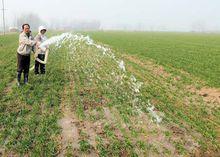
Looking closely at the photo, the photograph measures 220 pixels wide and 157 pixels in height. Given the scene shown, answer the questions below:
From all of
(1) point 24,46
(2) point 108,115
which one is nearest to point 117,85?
(1) point 24,46

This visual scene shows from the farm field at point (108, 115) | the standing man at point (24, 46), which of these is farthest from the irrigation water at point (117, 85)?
the standing man at point (24, 46)

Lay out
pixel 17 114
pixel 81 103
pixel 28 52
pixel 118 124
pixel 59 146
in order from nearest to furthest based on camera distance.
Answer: pixel 59 146, pixel 118 124, pixel 17 114, pixel 81 103, pixel 28 52

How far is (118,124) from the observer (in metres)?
7.92

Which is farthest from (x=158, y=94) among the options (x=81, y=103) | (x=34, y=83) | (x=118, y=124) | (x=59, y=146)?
(x=59, y=146)

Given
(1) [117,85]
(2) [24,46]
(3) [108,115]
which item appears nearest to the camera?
(3) [108,115]

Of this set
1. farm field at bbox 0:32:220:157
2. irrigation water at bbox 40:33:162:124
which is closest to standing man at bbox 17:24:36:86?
farm field at bbox 0:32:220:157

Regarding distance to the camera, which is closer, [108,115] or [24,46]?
[108,115]

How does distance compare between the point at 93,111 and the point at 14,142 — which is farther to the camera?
the point at 93,111

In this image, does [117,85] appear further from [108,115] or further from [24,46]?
[108,115]

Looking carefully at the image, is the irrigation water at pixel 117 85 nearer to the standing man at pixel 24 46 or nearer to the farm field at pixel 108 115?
the farm field at pixel 108 115

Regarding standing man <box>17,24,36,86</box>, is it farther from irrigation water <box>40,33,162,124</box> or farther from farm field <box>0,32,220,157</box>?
irrigation water <box>40,33,162,124</box>

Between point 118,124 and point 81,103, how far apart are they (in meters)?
2.09

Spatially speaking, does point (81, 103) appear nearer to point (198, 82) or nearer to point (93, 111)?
point (93, 111)

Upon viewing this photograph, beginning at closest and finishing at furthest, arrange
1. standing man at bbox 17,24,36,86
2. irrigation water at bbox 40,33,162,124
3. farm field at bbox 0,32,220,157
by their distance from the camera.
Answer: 1. farm field at bbox 0,32,220,157
2. irrigation water at bbox 40,33,162,124
3. standing man at bbox 17,24,36,86
